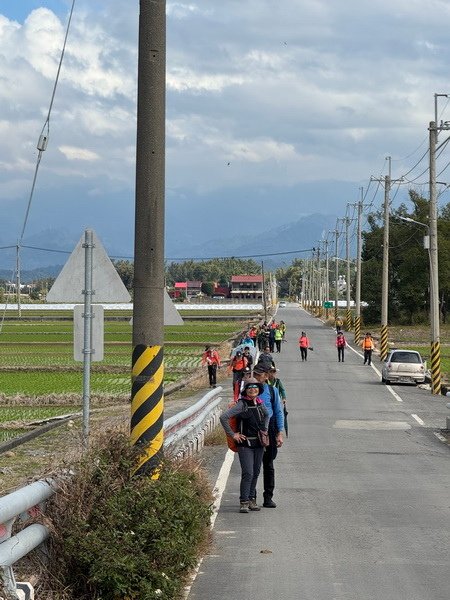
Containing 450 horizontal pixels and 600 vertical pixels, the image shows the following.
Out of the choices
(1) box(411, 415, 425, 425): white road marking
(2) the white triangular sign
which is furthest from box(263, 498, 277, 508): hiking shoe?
(1) box(411, 415, 425, 425): white road marking

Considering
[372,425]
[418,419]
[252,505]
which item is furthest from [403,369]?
[252,505]

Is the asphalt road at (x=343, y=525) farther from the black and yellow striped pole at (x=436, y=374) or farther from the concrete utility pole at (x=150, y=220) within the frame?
the black and yellow striped pole at (x=436, y=374)

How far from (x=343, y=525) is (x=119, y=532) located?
4.89 metres

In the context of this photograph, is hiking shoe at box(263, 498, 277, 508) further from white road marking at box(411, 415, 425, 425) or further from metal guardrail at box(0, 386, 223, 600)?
white road marking at box(411, 415, 425, 425)

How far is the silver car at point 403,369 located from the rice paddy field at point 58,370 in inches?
334

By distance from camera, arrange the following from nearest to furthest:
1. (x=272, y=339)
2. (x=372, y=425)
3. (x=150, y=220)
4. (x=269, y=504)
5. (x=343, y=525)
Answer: (x=150, y=220)
(x=343, y=525)
(x=269, y=504)
(x=372, y=425)
(x=272, y=339)

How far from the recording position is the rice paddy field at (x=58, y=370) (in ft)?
112

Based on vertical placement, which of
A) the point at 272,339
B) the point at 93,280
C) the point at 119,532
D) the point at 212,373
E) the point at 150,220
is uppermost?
the point at 150,220

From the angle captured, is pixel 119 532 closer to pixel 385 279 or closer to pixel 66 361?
pixel 66 361

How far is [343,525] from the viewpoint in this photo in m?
12.6

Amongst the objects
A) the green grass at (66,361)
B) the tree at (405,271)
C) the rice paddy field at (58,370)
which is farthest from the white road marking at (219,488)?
the tree at (405,271)

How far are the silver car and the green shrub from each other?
34.8 m

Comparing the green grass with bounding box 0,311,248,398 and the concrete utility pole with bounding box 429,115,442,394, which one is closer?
the concrete utility pole with bounding box 429,115,442,394

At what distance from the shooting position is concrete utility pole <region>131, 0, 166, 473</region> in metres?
10.2
